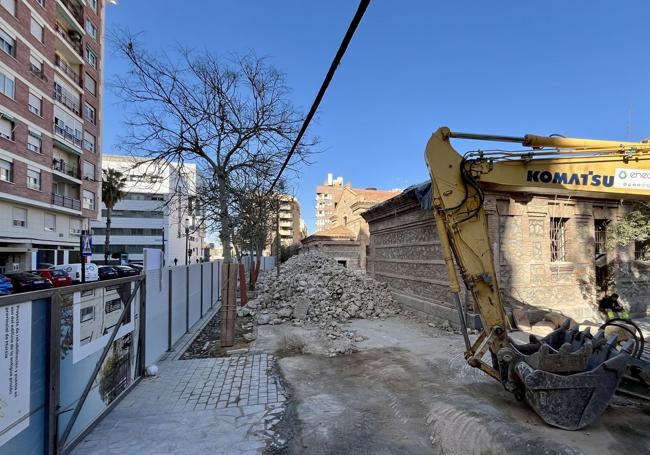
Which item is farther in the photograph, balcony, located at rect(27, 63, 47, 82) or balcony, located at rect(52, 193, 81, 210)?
balcony, located at rect(52, 193, 81, 210)

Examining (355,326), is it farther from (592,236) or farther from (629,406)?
(592,236)

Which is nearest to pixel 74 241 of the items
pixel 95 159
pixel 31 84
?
→ pixel 95 159

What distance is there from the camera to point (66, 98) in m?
29.3

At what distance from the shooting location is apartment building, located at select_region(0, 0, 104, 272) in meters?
23.1

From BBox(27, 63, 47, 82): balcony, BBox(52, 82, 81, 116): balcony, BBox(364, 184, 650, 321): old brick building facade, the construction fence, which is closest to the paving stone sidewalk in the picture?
the construction fence

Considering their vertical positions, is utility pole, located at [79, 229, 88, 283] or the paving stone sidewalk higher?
utility pole, located at [79, 229, 88, 283]

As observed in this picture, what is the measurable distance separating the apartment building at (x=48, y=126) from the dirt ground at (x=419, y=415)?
86.4 feet

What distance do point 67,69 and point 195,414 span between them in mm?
35438

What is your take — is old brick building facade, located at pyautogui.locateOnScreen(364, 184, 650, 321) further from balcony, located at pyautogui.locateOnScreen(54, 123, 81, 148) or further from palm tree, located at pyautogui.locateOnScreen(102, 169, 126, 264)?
palm tree, located at pyautogui.locateOnScreen(102, 169, 126, 264)

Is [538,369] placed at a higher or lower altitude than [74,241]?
lower

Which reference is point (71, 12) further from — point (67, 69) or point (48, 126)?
point (48, 126)

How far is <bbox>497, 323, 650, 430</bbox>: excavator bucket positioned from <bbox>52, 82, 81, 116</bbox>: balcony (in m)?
34.4

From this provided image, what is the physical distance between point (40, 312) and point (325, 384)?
13.1ft

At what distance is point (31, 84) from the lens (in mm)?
24766
